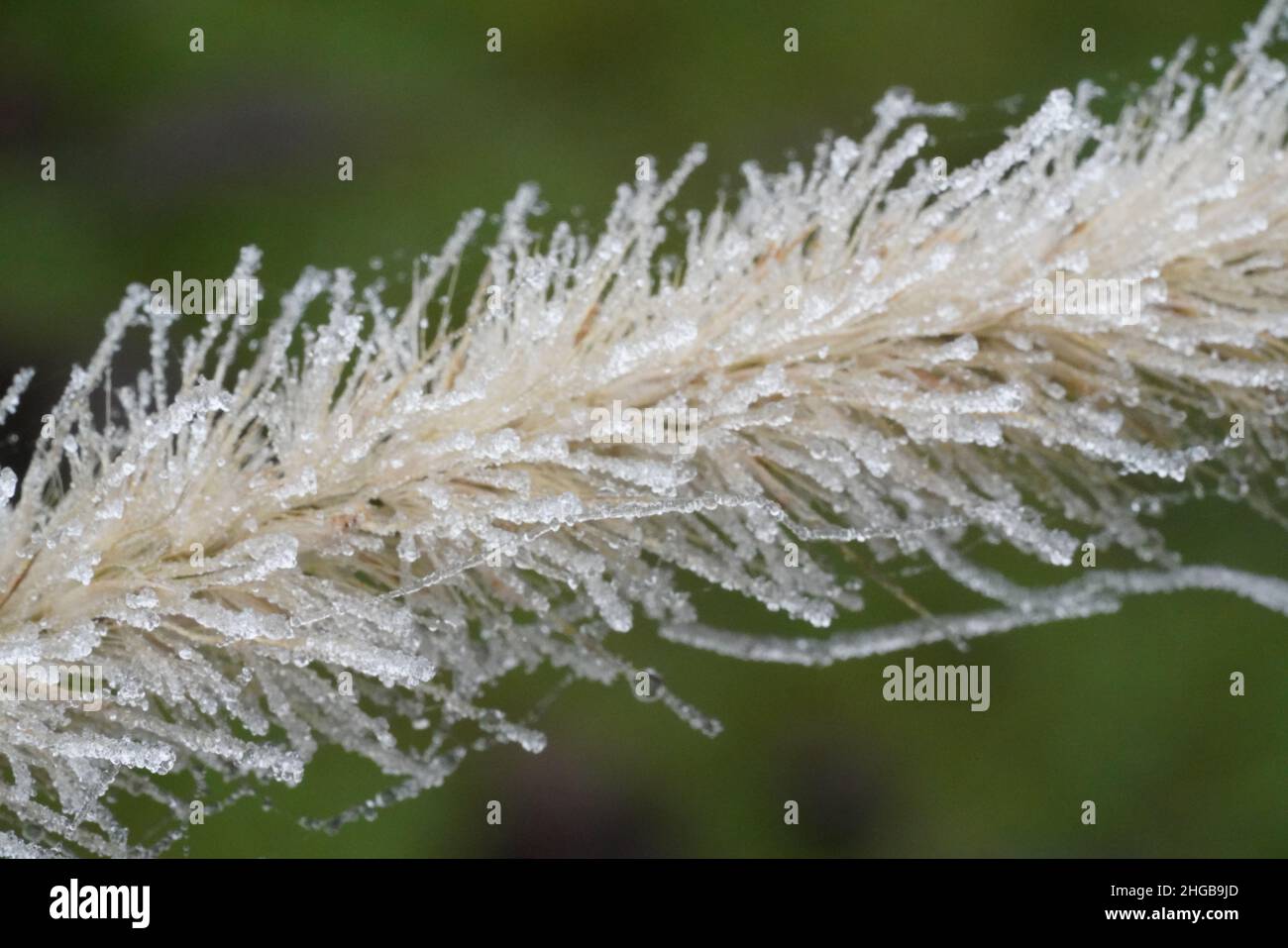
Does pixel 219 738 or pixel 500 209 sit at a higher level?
pixel 500 209

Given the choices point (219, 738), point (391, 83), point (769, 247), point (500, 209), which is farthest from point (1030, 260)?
point (391, 83)

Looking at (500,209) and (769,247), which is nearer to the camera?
(769,247)

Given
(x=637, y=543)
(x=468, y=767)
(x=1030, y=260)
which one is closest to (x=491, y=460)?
(x=637, y=543)
